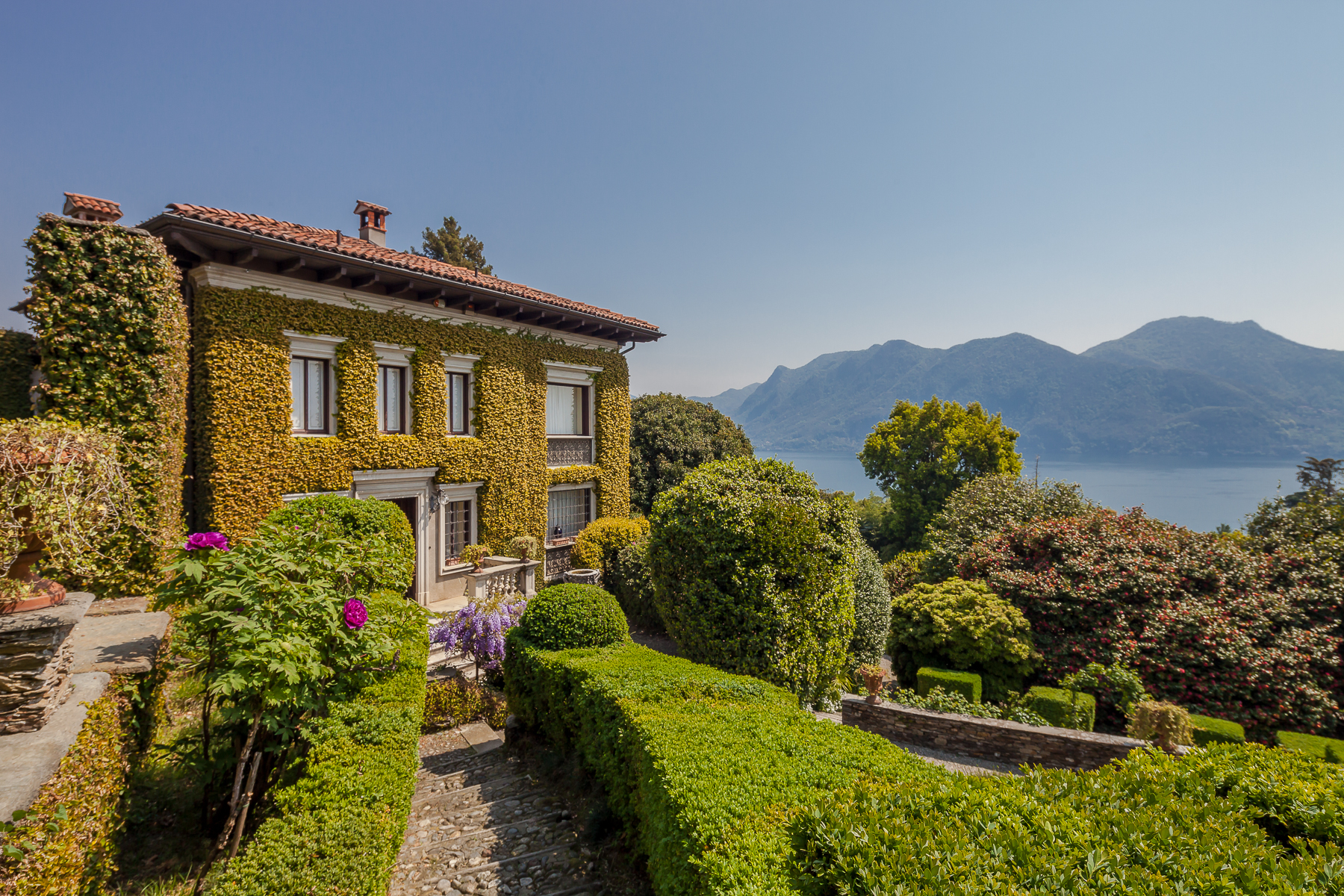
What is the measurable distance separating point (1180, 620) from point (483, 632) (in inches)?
505

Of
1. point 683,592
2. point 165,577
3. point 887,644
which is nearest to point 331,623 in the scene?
point 683,592

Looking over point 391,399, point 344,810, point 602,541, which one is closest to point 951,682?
point 344,810

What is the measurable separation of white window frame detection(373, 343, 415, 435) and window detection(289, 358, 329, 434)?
43.6 inches

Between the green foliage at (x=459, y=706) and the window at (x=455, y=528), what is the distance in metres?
6.19

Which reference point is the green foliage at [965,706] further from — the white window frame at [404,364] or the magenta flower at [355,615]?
the white window frame at [404,364]

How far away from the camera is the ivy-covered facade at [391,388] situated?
10.7m

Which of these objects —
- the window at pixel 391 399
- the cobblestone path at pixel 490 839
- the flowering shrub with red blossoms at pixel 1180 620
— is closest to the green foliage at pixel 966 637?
the flowering shrub with red blossoms at pixel 1180 620

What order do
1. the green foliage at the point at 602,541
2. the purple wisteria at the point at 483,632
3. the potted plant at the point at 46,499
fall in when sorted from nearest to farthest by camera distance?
the potted plant at the point at 46,499 → the purple wisteria at the point at 483,632 → the green foliage at the point at 602,541

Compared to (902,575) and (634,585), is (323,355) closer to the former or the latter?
(634,585)

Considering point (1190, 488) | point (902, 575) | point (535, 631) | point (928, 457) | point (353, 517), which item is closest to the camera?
point (535, 631)

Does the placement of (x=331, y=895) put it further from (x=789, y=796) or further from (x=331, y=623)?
(x=789, y=796)

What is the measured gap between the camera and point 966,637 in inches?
419

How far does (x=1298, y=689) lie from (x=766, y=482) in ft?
33.4

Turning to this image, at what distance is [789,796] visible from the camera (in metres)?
3.35
